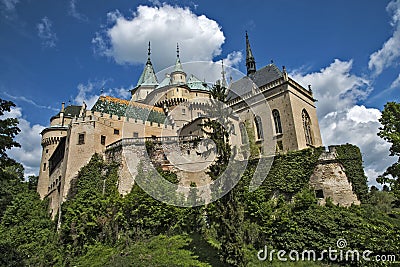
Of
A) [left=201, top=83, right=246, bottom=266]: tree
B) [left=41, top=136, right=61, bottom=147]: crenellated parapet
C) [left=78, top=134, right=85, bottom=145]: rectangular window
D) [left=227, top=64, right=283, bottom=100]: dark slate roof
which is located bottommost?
[left=201, top=83, right=246, bottom=266]: tree

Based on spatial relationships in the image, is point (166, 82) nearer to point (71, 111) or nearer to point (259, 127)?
point (71, 111)

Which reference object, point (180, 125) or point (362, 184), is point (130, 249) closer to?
point (362, 184)

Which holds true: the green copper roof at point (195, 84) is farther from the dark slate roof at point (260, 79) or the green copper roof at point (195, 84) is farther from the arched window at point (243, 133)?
the arched window at point (243, 133)

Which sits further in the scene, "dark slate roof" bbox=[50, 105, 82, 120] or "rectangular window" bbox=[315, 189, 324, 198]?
"dark slate roof" bbox=[50, 105, 82, 120]

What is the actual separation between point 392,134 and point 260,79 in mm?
25232

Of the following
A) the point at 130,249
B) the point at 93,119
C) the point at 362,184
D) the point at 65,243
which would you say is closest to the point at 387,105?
the point at 362,184

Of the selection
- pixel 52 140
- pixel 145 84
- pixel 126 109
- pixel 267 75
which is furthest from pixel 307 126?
pixel 52 140

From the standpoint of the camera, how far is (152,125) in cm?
3591

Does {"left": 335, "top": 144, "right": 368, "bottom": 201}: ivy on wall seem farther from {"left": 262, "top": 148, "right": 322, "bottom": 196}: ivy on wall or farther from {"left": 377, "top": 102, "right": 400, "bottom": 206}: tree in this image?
{"left": 377, "top": 102, "right": 400, "bottom": 206}: tree
